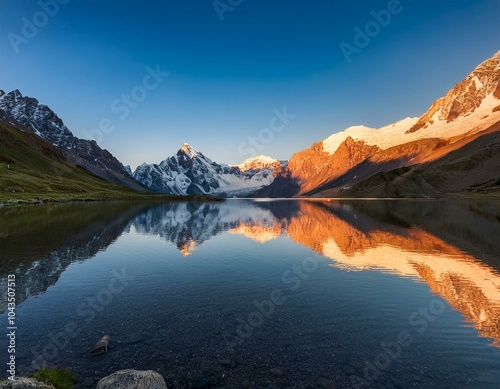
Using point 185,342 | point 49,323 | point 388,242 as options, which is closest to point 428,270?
point 388,242

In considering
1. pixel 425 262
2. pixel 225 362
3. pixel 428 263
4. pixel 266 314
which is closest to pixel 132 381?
pixel 225 362

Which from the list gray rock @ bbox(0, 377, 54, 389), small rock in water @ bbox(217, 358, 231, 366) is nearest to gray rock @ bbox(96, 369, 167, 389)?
gray rock @ bbox(0, 377, 54, 389)

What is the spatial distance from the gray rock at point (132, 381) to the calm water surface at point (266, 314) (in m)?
1.78

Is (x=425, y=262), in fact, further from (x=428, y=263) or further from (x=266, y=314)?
(x=266, y=314)

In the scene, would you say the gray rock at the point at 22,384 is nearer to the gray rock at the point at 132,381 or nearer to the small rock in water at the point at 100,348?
the gray rock at the point at 132,381

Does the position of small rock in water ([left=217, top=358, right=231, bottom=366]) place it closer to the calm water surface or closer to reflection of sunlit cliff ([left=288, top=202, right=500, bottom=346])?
Result: the calm water surface

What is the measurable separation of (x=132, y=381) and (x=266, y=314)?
37.6ft

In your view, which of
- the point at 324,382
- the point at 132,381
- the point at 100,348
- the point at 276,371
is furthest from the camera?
the point at 100,348

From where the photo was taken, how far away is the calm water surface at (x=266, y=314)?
600 inches

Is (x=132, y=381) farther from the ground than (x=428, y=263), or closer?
closer

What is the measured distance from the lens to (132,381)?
40.2 ft

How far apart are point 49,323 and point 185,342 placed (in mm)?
9480

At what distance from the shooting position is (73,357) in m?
16.1

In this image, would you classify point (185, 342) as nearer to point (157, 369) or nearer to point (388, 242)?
point (157, 369)
